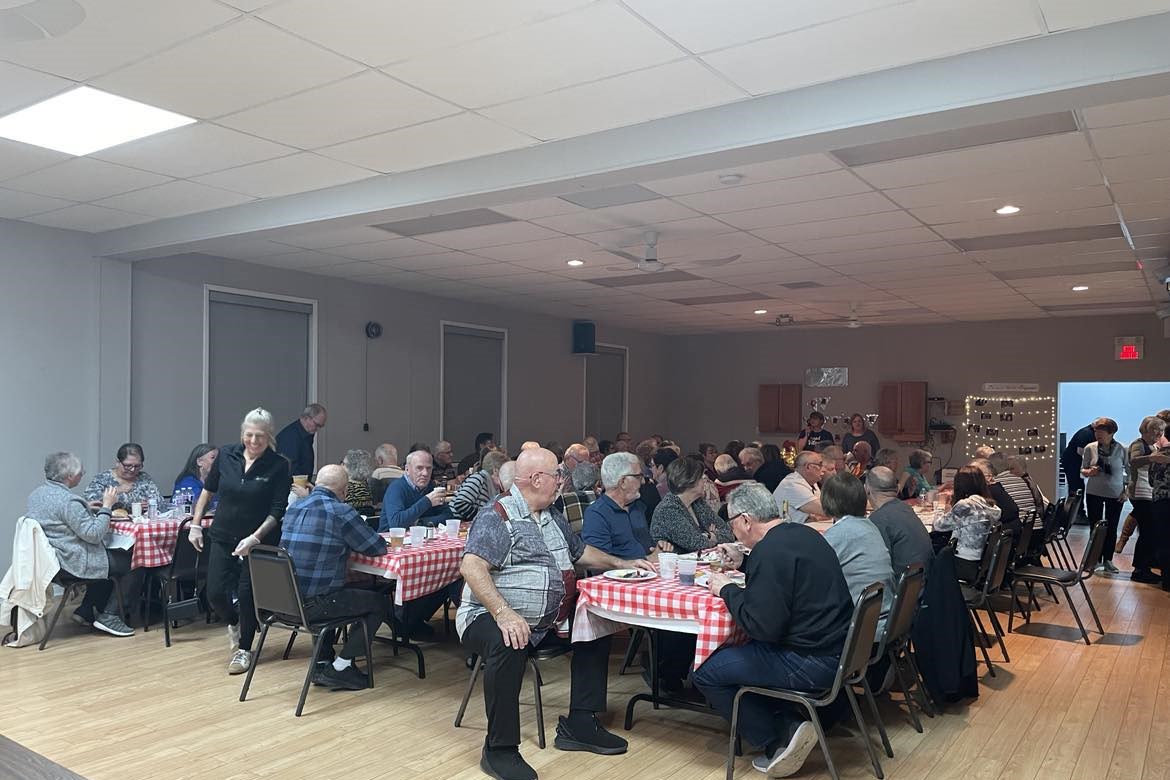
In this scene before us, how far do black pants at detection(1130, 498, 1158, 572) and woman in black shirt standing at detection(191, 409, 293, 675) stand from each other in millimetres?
7704

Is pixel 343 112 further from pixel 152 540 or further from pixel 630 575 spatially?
pixel 152 540

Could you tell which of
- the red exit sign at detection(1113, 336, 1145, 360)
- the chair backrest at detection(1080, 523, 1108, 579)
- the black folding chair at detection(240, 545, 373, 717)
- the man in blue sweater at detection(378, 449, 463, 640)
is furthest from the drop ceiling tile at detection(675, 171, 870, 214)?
the red exit sign at detection(1113, 336, 1145, 360)

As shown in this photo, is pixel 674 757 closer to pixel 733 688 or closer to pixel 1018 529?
pixel 733 688

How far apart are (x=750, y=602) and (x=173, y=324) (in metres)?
6.11

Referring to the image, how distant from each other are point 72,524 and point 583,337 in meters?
7.77

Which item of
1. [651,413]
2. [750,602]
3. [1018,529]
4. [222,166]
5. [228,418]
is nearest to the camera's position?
[750,602]

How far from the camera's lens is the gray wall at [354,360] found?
7.41 m

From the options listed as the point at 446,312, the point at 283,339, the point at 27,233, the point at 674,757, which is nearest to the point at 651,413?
the point at 446,312

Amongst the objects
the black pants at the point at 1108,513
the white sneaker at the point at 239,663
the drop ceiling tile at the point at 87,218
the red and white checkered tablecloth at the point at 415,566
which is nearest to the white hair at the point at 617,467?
the red and white checkered tablecloth at the point at 415,566

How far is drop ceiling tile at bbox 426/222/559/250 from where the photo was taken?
21.2ft

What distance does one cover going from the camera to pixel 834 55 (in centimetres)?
336

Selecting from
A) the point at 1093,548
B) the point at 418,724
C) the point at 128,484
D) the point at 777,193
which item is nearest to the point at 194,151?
the point at 128,484

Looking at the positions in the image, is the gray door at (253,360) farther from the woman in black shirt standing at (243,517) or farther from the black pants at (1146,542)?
the black pants at (1146,542)

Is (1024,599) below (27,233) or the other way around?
below
